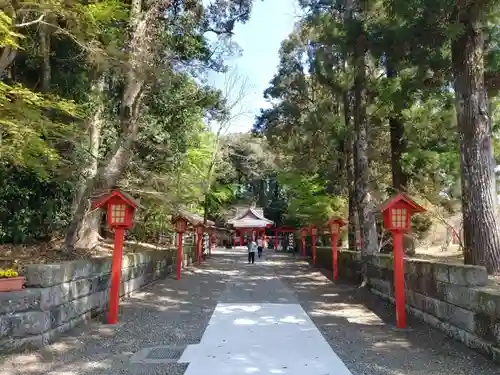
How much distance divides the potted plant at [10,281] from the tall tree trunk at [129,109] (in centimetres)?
408

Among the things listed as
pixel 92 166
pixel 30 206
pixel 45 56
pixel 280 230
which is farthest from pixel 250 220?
pixel 45 56

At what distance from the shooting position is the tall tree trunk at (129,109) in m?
10.0

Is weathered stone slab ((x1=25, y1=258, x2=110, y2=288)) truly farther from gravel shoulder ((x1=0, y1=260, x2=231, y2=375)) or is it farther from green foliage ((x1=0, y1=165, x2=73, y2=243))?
green foliage ((x1=0, y1=165, x2=73, y2=243))

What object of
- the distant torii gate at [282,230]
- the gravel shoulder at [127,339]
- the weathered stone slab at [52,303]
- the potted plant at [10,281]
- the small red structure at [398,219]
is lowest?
the gravel shoulder at [127,339]

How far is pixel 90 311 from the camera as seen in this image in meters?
7.23

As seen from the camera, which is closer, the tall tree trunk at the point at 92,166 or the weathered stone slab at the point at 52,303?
the weathered stone slab at the point at 52,303

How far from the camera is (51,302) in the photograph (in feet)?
18.8

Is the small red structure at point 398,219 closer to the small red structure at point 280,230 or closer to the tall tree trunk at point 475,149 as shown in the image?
the tall tree trunk at point 475,149

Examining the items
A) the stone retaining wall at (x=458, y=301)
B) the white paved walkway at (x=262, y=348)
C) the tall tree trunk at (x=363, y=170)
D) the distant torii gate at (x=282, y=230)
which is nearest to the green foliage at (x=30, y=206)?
the white paved walkway at (x=262, y=348)

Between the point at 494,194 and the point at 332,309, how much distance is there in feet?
11.3

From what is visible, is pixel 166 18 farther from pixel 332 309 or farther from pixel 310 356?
pixel 310 356

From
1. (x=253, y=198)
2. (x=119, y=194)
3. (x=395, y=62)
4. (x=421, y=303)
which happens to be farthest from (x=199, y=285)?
(x=253, y=198)

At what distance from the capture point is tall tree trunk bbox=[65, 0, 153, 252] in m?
10.0

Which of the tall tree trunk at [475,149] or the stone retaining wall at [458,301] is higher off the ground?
the tall tree trunk at [475,149]
